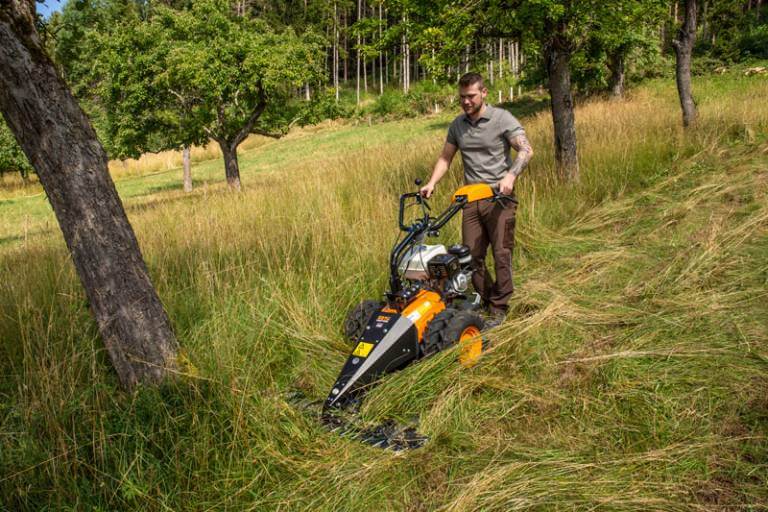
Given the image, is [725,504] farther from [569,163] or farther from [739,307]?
[569,163]

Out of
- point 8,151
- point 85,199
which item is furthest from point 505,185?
point 8,151

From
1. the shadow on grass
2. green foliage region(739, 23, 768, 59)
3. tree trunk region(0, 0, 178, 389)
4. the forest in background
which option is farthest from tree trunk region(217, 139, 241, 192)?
green foliage region(739, 23, 768, 59)

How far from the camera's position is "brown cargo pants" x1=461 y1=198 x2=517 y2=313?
4664mm

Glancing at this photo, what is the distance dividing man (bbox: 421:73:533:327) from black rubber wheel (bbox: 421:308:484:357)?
0.74m

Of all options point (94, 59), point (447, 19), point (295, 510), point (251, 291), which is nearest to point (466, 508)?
point (295, 510)

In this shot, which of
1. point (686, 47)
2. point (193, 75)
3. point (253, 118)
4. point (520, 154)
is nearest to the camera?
point (520, 154)

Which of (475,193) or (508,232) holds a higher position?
(475,193)

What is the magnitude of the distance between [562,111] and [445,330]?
18.7 ft

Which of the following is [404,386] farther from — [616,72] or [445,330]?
[616,72]

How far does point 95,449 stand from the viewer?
2609 millimetres

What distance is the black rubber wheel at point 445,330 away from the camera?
3.63 meters

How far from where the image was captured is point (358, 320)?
4000 millimetres

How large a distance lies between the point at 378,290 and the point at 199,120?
37.6 feet

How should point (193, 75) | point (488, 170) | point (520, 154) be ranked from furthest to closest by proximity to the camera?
point (193, 75) < point (488, 170) < point (520, 154)
